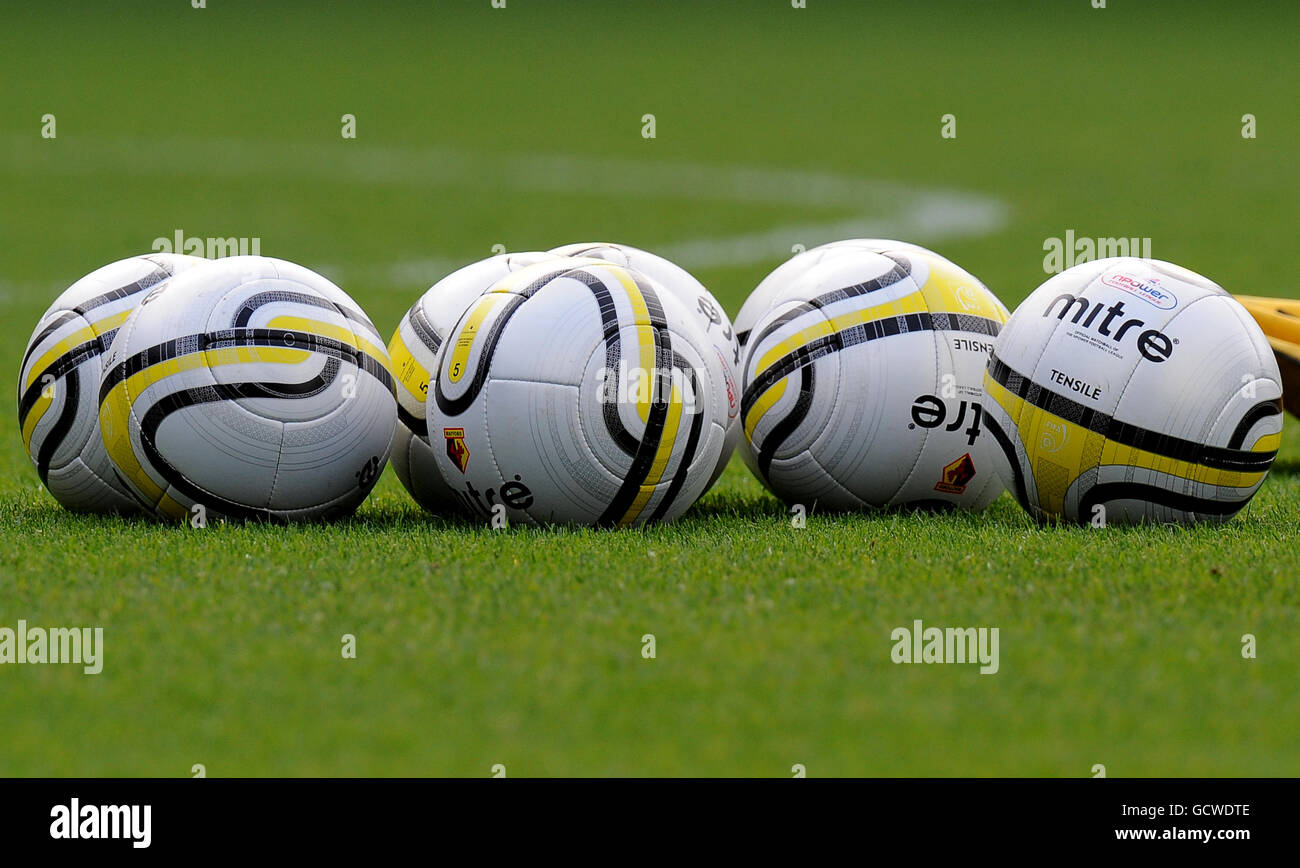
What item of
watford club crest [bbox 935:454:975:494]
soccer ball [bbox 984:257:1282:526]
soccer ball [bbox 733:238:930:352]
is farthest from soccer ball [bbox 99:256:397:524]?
soccer ball [bbox 984:257:1282:526]

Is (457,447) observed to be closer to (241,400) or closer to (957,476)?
(241,400)

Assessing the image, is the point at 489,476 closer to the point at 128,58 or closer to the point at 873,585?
the point at 873,585

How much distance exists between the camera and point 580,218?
94.8ft

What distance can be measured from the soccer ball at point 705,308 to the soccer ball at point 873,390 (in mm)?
208

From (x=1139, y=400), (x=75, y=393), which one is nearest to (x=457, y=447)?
(x=75, y=393)

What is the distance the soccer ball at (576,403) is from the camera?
8.28m

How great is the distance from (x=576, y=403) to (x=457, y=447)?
70 cm

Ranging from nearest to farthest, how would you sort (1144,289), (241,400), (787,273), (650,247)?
1. (241,400)
2. (1144,289)
3. (787,273)
4. (650,247)

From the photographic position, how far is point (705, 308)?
383 inches

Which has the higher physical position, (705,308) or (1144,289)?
(1144,289)

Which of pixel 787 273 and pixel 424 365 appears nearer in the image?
pixel 424 365

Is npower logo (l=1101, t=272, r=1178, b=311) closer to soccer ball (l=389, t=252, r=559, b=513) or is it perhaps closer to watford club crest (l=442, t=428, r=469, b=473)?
soccer ball (l=389, t=252, r=559, b=513)

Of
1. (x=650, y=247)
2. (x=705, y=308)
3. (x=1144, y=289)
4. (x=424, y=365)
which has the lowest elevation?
(x=424, y=365)

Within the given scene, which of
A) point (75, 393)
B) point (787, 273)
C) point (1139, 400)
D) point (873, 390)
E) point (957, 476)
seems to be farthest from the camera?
point (787, 273)
